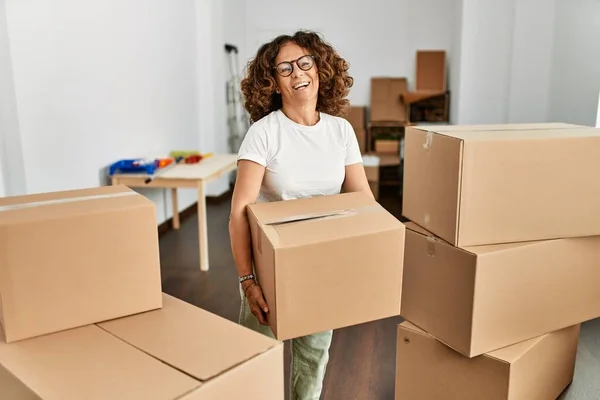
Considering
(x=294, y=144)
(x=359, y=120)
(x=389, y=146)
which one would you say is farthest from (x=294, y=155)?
(x=359, y=120)

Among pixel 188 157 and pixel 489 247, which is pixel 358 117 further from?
pixel 489 247

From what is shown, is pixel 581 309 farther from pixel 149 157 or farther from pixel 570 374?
pixel 149 157

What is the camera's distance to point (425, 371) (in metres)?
1.87

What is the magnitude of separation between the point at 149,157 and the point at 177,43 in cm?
118

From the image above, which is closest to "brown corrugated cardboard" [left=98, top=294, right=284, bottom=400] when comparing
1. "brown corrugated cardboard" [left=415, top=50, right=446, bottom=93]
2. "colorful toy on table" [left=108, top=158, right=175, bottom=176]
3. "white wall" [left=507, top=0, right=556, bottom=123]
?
"colorful toy on table" [left=108, top=158, right=175, bottom=176]

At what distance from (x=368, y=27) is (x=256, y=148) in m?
5.35

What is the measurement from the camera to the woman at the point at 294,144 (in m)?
1.41

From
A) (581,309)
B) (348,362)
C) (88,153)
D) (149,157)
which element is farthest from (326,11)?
(581,309)

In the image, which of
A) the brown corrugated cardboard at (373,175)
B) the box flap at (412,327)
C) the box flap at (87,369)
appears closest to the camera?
the box flap at (87,369)

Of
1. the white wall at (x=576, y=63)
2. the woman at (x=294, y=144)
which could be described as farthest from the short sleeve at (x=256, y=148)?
the white wall at (x=576, y=63)

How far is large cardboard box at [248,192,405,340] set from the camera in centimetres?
117

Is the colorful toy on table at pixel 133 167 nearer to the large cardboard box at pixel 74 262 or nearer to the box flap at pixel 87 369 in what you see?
the large cardboard box at pixel 74 262

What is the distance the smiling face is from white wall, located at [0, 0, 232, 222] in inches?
70.1

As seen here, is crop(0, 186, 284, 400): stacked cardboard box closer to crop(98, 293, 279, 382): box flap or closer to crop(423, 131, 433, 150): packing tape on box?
crop(98, 293, 279, 382): box flap
